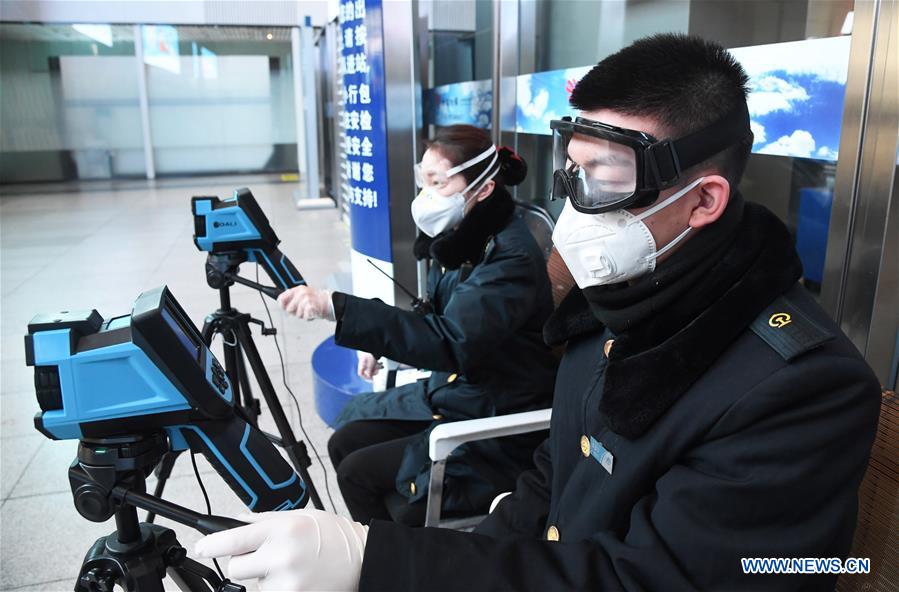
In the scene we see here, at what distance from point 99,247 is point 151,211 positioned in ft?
8.44

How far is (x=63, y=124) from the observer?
12219 mm

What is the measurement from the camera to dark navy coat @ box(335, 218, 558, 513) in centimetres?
179

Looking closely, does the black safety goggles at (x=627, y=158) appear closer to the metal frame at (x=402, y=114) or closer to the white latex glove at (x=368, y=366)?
the white latex glove at (x=368, y=366)

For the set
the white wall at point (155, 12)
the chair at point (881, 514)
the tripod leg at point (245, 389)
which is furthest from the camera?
the white wall at point (155, 12)

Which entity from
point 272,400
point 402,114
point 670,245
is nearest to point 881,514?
point 670,245

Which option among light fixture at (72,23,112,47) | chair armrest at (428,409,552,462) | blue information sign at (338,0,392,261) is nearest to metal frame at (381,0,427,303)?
blue information sign at (338,0,392,261)

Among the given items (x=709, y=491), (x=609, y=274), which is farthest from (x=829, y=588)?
(x=609, y=274)

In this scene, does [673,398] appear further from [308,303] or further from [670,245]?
[308,303]

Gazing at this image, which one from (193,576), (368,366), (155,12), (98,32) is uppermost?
(155,12)

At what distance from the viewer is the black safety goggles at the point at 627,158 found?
981 mm

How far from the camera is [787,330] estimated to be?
0.91m

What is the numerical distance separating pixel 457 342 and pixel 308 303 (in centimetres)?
40

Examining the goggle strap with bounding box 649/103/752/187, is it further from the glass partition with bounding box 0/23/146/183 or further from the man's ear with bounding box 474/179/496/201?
the glass partition with bounding box 0/23/146/183

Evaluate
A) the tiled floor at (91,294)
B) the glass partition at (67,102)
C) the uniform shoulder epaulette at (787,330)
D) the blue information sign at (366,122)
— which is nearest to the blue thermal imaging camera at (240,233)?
the tiled floor at (91,294)
